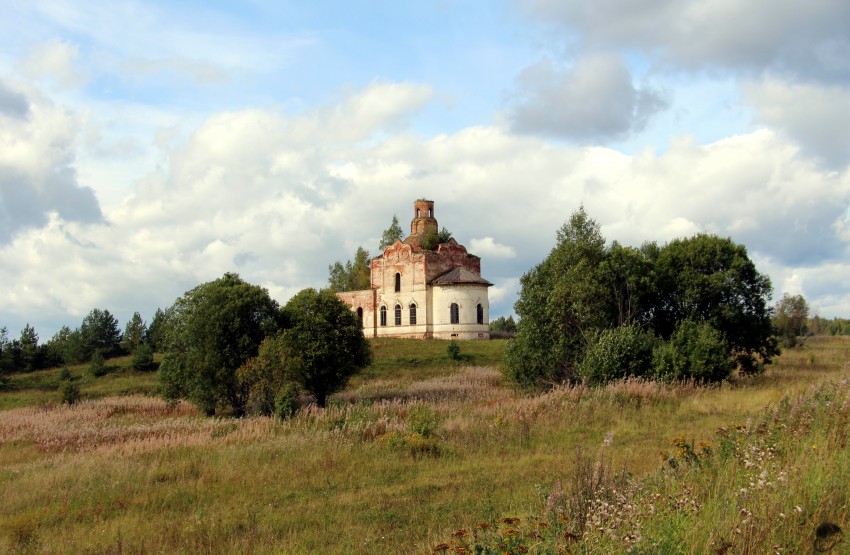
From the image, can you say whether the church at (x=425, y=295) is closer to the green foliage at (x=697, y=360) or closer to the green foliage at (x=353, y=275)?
the green foliage at (x=353, y=275)

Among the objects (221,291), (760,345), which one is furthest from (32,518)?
(760,345)

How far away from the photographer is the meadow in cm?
619

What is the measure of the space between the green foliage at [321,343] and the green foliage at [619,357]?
30.8ft

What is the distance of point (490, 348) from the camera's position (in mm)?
47781

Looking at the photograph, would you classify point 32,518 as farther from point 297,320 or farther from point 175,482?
point 297,320

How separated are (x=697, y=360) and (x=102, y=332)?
47.6m

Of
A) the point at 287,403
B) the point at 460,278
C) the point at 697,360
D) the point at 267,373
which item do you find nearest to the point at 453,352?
the point at 460,278

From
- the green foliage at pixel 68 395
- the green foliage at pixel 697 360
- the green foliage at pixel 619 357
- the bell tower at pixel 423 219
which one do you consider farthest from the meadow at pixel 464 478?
the bell tower at pixel 423 219

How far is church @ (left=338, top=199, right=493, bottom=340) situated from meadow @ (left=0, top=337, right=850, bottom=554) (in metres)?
31.8

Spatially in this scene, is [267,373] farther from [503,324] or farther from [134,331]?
[503,324]

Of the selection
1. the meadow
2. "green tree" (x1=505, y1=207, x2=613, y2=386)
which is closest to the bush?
the meadow

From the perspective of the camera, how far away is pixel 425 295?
185 feet

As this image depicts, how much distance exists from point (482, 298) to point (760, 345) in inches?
1152

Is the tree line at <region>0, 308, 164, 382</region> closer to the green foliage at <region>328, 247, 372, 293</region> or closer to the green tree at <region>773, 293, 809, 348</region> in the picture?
the green foliage at <region>328, 247, 372, 293</region>
